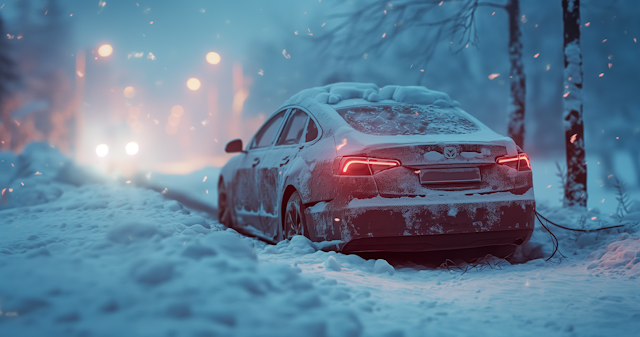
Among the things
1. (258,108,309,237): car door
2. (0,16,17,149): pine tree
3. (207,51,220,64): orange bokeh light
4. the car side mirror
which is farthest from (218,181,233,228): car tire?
(0,16,17,149): pine tree

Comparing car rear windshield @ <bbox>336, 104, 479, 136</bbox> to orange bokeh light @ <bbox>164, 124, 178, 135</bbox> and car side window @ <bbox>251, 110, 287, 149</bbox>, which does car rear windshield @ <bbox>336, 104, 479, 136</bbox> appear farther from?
orange bokeh light @ <bbox>164, 124, 178, 135</bbox>

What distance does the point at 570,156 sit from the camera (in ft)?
23.8

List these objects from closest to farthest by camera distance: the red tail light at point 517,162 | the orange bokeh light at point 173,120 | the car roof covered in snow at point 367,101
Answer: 1. the red tail light at point 517,162
2. the car roof covered in snow at point 367,101
3. the orange bokeh light at point 173,120

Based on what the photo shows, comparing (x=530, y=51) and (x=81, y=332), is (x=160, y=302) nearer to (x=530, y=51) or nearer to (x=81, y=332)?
(x=81, y=332)

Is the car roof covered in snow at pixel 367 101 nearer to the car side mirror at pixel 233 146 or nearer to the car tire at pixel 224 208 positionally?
the car side mirror at pixel 233 146

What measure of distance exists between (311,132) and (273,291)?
93.5 inches

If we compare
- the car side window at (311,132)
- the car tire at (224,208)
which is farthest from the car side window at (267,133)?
the car side window at (311,132)

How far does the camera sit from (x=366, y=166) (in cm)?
361

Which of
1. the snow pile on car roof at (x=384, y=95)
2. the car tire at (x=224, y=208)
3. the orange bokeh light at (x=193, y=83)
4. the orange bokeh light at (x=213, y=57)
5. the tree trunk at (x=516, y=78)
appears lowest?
the car tire at (x=224, y=208)

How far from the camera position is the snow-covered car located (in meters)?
3.60

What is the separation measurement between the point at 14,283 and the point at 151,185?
1084 cm

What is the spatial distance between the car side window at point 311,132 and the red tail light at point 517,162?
5.20 ft

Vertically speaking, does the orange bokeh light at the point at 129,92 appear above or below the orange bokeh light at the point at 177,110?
above

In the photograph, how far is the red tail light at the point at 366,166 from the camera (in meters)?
3.60
